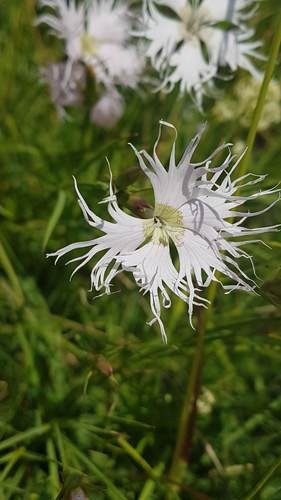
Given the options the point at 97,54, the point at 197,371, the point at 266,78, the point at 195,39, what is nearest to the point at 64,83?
the point at 97,54

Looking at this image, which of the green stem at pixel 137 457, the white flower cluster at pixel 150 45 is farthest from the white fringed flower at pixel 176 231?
the white flower cluster at pixel 150 45

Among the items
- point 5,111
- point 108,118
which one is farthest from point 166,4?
point 5,111

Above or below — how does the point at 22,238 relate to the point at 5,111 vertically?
below

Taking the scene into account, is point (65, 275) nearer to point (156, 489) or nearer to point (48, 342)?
point (48, 342)

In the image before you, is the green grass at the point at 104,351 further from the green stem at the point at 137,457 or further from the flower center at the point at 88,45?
the flower center at the point at 88,45

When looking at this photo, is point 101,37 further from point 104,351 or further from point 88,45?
point 104,351

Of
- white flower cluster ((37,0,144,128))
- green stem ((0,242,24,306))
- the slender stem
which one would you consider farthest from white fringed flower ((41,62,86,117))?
the slender stem
